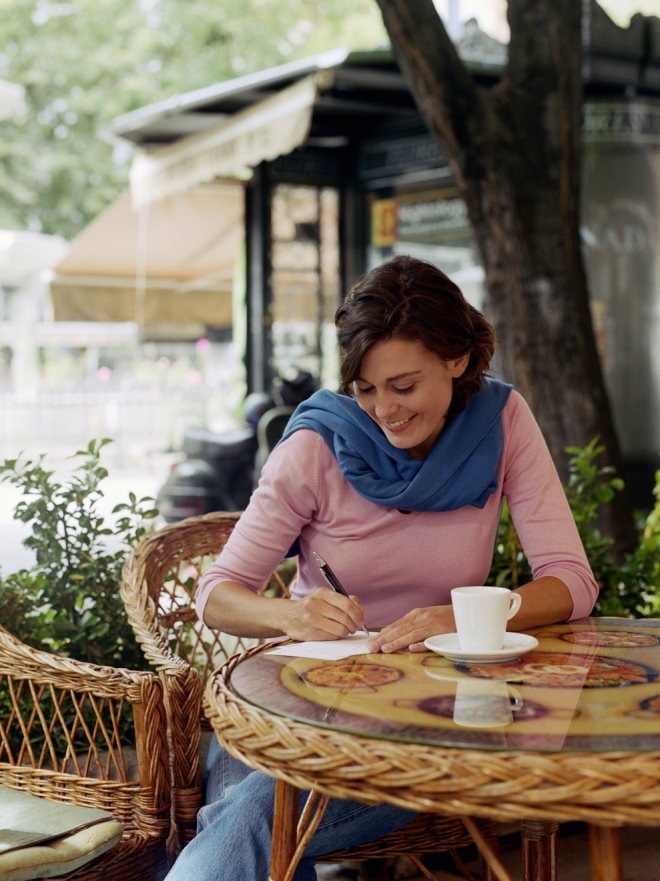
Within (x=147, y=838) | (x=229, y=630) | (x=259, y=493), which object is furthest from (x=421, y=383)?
(x=147, y=838)

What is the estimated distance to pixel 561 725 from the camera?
1.41 meters

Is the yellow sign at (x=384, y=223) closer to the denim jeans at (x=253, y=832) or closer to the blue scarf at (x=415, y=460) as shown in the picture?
the blue scarf at (x=415, y=460)

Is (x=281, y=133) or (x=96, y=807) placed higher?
(x=281, y=133)

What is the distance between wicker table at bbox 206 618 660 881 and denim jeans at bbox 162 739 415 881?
0.08 meters

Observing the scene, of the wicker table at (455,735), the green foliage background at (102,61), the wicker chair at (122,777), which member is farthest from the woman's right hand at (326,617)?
the green foliage background at (102,61)

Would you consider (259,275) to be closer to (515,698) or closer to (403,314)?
(403,314)

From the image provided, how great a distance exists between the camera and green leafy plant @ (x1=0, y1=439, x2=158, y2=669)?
2.90m

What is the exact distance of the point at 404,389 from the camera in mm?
2203

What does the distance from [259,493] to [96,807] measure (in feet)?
2.37

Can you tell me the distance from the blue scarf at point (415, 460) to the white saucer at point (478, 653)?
426 mm

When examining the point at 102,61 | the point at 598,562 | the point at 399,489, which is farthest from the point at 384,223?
the point at 102,61

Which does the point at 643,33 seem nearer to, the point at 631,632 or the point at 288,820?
the point at 631,632

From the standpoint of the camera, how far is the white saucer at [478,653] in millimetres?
1719

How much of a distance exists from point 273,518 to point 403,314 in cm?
50
